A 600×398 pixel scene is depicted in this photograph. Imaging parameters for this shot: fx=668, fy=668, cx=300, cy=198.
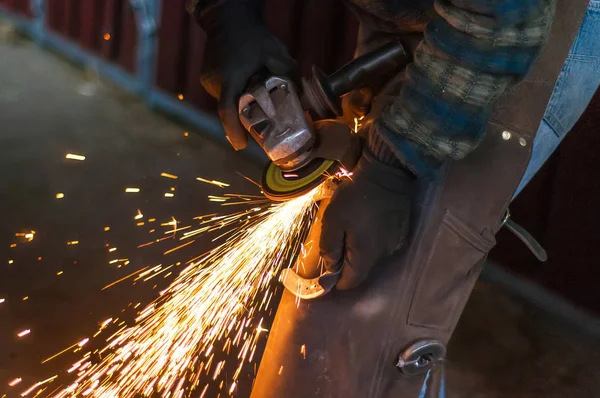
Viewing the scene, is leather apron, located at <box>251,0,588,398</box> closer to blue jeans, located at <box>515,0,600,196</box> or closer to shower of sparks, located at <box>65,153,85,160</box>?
blue jeans, located at <box>515,0,600,196</box>

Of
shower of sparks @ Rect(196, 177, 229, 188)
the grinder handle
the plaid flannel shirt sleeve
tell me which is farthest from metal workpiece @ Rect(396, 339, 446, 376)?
shower of sparks @ Rect(196, 177, 229, 188)

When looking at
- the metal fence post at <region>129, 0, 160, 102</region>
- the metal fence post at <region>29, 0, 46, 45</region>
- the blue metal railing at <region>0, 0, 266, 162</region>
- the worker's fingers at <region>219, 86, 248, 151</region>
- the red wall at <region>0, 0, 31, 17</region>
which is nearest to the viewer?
the worker's fingers at <region>219, 86, 248, 151</region>

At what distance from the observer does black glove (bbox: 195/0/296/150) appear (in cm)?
144

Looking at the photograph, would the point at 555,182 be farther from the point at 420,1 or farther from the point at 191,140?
the point at 191,140

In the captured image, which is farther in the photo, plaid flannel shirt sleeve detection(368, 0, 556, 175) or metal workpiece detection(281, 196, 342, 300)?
metal workpiece detection(281, 196, 342, 300)

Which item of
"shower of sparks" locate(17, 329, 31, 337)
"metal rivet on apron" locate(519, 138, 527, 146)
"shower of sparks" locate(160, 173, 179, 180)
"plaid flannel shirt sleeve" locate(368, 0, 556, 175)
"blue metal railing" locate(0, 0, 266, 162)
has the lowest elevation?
"blue metal railing" locate(0, 0, 266, 162)

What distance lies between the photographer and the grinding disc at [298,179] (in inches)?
51.4

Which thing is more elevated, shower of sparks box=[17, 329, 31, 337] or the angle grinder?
the angle grinder

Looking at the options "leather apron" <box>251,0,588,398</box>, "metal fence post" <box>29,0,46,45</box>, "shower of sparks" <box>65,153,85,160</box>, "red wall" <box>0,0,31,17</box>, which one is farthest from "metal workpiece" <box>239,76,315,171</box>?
"red wall" <box>0,0,31,17</box>

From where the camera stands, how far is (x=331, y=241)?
127cm

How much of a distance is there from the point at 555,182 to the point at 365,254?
1.68 m

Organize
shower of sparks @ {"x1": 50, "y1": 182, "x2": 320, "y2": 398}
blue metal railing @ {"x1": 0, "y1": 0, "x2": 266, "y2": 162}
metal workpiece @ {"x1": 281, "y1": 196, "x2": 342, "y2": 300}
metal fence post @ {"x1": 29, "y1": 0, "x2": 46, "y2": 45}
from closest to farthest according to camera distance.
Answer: metal workpiece @ {"x1": 281, "y1": 196, "x2": 342, "y2": 300}
shower of sparks @ {"x1": 50, "y1": 182, "x2": 320, "y2": 398}
blue metal railing @ {"x1": 0, "y1": 0, "x2": 266, "y2": 162}
metal fence post @ {"x1": 29, "y1": 0, "x2": 46, "y2": 45}

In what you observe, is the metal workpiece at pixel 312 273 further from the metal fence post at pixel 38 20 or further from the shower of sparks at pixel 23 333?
the metal fence post at pixel 38 20

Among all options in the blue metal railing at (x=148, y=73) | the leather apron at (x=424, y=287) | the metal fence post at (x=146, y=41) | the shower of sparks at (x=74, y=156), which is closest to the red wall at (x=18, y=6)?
the blue metal railing at (x=148, y=73)
